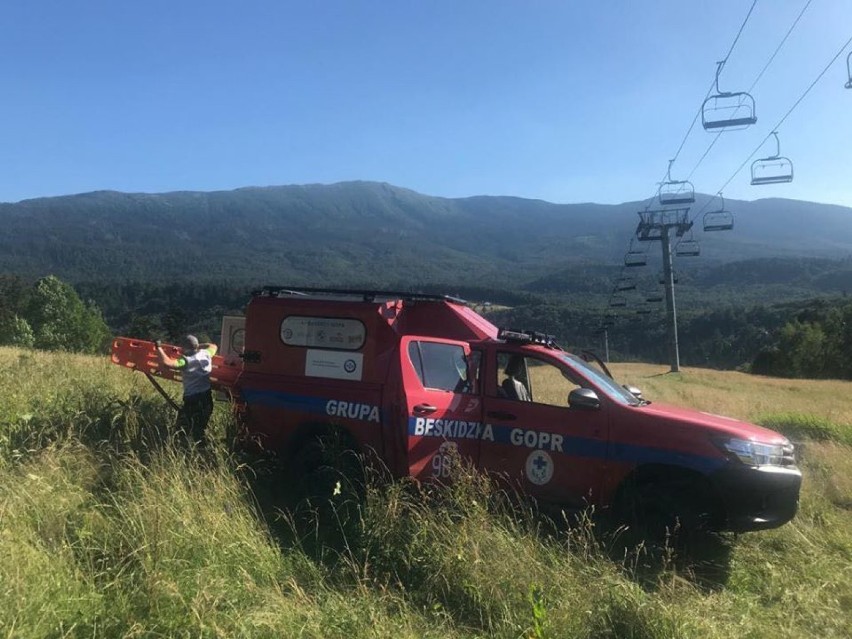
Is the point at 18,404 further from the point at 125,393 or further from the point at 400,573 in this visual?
the point at 400,573

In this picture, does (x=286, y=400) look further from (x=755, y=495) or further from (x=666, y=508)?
(x=755, y=495)

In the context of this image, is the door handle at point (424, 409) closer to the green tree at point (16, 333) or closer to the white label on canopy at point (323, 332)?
A: the white label on canopy at point (323, 332)

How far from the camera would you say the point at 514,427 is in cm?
630

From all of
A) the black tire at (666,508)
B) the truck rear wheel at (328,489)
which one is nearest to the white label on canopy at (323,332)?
the truck rear wheel at (328,489)

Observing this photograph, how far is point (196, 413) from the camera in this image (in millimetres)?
7605

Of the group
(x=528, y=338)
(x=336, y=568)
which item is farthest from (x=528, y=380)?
(x=336, y=568)

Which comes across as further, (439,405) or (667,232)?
(667,232)

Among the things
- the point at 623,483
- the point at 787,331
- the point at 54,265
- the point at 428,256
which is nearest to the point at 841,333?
the point at 787,331

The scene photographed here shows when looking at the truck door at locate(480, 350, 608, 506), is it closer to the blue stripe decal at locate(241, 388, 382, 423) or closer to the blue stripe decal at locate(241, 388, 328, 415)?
the blue stripe decal at locate(241, 388, 382, 423)

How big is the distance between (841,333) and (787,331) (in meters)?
6.03

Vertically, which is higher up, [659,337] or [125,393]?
[125,393]

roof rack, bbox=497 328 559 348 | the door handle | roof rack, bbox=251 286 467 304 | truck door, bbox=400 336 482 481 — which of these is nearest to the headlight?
roof rack, bbox=497 328 559 348

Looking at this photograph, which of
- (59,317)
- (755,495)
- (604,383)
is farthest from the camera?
(59,317)

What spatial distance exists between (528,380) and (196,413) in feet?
12.1
